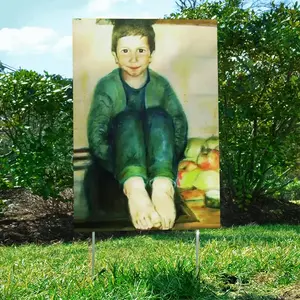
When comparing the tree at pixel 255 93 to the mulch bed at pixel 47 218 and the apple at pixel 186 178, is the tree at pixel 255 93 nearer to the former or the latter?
the mulch bed at pixel 47 218

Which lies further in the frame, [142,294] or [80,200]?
[80,200]

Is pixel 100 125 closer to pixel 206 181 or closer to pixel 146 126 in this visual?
pixel 146 126

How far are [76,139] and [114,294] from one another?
4.56 feet

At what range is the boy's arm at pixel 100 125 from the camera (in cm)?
497

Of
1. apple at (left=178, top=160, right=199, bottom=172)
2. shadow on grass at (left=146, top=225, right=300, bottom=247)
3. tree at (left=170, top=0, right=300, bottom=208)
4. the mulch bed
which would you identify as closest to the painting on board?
apple at (left=178, top=160, right=199, bottom=172)

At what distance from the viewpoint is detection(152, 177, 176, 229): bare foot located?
4.99 meters

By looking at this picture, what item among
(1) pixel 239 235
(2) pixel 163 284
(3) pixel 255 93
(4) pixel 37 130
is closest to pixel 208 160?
(2) pixel 163 284

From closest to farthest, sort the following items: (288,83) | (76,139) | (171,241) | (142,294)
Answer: (142,294)
(76,139)
(171,241)
(288,83)

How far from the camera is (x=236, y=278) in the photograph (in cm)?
526

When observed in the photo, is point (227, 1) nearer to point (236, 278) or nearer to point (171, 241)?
point (171, 241)

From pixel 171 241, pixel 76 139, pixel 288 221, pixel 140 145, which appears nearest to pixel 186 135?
pixel 140 145

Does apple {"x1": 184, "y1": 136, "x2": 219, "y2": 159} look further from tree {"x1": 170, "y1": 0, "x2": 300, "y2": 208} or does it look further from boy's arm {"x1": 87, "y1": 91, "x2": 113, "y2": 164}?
tree {"x1": 170, "y1": 0, "x2": 300, "y2": 208}

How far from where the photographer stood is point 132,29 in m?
5.03

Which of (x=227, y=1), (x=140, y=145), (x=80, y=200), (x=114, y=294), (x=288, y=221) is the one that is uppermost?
(x=227, y=1)
